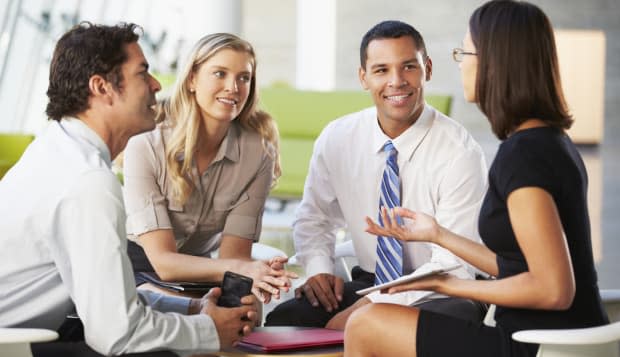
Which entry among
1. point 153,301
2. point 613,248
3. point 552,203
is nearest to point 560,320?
point 552,203

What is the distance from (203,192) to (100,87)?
3.24ft

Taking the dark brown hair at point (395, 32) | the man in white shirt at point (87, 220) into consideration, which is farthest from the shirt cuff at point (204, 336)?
the dark brown hair at point (395, 32)

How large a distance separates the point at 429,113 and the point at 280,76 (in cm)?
1322

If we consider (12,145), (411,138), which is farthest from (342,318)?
(12,145)

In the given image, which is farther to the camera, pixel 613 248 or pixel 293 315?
pixel 613 248

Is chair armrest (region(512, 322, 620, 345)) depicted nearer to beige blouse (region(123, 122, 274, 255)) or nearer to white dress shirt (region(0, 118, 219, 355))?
white dress shirt (region(0, 118, 219, 355))

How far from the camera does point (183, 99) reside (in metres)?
2.90

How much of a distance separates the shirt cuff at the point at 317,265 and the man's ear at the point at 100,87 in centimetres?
114

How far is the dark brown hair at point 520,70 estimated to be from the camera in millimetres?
1941

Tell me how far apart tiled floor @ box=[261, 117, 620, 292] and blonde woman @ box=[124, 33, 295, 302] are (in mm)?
2193

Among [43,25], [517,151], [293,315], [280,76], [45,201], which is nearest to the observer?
[45,201]

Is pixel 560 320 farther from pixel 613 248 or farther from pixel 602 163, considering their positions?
pixel 602 163

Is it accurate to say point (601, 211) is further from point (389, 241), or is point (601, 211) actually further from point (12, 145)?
point (389, 241)

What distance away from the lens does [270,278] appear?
244 cm
